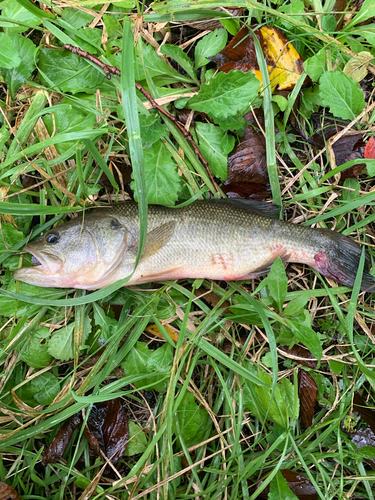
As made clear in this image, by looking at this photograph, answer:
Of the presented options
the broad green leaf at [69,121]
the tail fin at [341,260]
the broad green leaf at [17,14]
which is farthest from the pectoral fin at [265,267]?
the broad green leaf at [17,14]

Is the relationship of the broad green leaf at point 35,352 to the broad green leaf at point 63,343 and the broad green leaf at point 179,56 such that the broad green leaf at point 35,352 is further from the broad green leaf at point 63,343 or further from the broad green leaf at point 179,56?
the broad green leaf at point 179,56

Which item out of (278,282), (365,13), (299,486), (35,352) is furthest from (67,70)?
(299,486)

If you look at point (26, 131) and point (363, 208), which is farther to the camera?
point (363, 208)

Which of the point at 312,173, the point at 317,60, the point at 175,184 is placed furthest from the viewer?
the point at 312,173

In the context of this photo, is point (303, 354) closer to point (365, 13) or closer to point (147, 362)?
point (147, 362)

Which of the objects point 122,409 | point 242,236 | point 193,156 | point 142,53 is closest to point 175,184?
point 193,156

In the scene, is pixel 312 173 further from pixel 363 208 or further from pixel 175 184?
pixel 175 184
